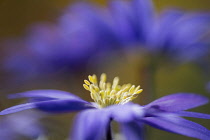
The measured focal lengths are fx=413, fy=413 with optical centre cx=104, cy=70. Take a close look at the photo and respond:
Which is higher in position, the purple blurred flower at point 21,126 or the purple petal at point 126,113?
the purple blurred flower at point 21,126

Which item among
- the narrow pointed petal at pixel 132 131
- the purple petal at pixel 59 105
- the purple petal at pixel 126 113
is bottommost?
the narrow pointed petal at pixel 132 131

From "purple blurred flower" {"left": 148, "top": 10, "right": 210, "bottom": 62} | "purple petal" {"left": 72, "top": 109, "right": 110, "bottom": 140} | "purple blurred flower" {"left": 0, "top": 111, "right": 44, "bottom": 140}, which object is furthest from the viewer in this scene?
"purple blurred flower" {"left": 148, "top": 10, "right": 210, "bottom": 62}

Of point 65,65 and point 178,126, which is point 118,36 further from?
point 178,126

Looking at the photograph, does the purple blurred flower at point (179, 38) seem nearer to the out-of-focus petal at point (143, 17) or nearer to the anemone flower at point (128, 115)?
the out-of-focus petal at point (143, 17)

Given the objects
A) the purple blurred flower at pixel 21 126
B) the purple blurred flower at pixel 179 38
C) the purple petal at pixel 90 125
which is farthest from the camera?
the purple blurred flower at pixel 179 38

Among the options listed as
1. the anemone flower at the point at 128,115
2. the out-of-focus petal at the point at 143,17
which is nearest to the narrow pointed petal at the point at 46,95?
the anemone flower at the point at 128,115

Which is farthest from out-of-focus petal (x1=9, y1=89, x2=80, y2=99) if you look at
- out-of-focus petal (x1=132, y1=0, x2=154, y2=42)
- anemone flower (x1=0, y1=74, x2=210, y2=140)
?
out-of-focus petal (x1=132, y1=0, x2=154, y2=42)

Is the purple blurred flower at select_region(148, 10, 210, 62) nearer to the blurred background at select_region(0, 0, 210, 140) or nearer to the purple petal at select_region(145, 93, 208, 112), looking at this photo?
the blurred background at select_region(0, 0, 210, 140)

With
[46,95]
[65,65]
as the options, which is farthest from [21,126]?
[65,65]
